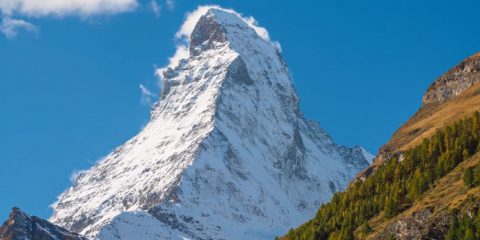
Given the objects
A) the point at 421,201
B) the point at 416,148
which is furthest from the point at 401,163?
the point at 421,201

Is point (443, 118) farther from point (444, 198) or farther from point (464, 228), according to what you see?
point (464, 228)

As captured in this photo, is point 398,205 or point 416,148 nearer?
point 398,205

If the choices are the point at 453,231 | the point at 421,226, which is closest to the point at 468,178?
the point at 421,226

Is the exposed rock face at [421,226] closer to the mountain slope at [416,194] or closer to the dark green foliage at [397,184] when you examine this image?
the mountain slope at [416,194]

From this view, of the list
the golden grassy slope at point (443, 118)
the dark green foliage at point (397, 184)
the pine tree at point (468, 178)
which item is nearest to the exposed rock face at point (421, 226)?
the pine tree at point (468, 178)

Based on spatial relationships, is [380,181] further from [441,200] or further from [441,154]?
[441,200]

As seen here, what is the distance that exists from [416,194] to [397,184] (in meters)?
10.6

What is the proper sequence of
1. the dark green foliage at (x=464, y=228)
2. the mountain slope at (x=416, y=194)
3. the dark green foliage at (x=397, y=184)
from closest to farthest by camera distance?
the dark green foliage at (x=464, y=228) < the mountain slope at (x=416, y=194) < the dark green foliage at (x=397, y=184)

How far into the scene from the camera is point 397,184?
503 feet

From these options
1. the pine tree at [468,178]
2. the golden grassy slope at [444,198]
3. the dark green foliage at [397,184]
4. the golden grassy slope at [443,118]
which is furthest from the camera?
the golden grassy slope at [443,118]

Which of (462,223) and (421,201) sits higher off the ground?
(421,201)

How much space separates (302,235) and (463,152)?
3025cm

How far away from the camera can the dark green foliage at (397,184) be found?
146 metres

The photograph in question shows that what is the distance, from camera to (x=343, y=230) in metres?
150
